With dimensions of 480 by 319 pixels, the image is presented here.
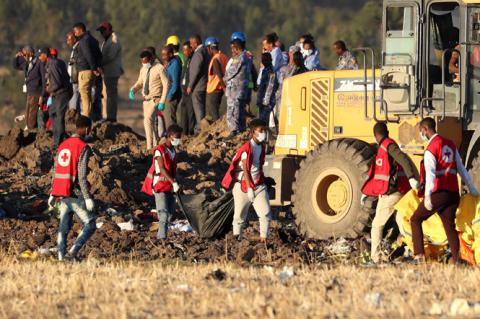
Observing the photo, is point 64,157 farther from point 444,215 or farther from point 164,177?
point 444,215

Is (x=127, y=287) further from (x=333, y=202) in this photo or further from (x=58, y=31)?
(x=58, y=31)

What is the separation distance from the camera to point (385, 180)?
17.6m

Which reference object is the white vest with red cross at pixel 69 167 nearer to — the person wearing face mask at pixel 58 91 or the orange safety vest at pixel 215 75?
the person wearing face mask at pixel 58 91

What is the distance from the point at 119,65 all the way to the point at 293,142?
8.39m

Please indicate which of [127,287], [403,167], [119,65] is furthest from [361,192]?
[119,65]

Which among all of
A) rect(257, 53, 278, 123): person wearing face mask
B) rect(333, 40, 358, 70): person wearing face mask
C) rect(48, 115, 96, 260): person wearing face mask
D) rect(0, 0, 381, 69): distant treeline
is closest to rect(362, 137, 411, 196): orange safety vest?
rect(48, 115, 96, 260): person wearing face mask

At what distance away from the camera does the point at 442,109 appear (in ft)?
61.8

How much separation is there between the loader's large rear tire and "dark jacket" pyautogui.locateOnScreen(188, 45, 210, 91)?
8.50 metres

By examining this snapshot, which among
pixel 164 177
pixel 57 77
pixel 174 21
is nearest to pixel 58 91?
pixel 57 77

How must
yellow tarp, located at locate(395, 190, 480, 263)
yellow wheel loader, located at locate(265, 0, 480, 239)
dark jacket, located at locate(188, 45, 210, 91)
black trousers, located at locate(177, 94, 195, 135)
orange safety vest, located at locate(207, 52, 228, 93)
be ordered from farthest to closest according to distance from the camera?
black trousers, located at locate(177, 94, 195, 135) < dark jacket, located at locate(188, 45, 210, 91) < orange safety vest, located at locate(207, 52, 228, 93) < yellow wheel loader, located at locate(265, 0, 480, 239) < yellow tarp, located at locate(395, 190, 480, 263)

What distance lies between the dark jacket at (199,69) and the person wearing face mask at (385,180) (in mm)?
11208

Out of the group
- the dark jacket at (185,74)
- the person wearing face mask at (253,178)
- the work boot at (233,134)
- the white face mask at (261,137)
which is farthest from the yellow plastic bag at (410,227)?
the dark jacket at (185,74)

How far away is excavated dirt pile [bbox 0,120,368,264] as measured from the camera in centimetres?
1872

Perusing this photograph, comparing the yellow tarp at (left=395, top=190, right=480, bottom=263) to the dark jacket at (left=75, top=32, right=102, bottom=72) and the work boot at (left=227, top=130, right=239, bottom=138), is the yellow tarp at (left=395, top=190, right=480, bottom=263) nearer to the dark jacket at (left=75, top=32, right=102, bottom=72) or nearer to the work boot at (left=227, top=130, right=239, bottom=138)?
the work boot at (left=227, top=130, right=239, bottom=138)
